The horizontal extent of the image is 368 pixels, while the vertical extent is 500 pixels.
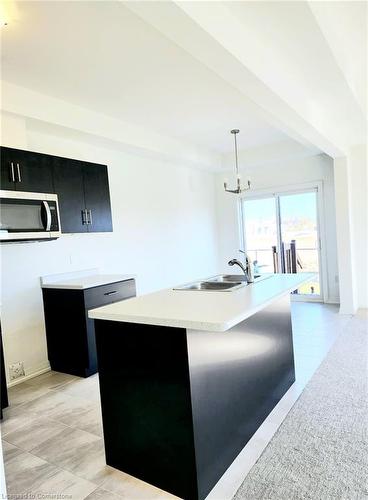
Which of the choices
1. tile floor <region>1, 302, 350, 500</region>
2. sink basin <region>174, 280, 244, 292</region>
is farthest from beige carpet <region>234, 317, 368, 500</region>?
sink basin <region>174, 280, 244, 292</region>

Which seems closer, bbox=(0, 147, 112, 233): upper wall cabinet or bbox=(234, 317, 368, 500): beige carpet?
bbox=(234, 317, 368, 500): beige carpet

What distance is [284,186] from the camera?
607cm

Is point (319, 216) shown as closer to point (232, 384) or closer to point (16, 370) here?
point (232, 384)

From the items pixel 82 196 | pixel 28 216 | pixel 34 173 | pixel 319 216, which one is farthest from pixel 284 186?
pixel 28 216

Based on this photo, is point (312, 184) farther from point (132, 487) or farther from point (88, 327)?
point (132, 487)

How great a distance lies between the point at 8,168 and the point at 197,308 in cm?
209

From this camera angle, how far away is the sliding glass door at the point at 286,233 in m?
5.93

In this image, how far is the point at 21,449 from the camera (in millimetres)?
2221

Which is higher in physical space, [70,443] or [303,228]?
[303,228]

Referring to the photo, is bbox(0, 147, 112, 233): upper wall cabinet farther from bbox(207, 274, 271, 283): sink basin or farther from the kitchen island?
the kitchen island

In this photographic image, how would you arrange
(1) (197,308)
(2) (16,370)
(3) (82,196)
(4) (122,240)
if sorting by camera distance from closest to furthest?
(1) (197,308), (2) (16,370), (3) (82,196), (4) (122,240)

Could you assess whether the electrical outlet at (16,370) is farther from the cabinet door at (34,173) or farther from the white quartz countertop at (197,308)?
the white quartz countertop at (197,308)

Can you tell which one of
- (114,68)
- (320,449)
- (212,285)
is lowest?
(320,449)

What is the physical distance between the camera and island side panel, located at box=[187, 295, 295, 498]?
1731 millimetres
